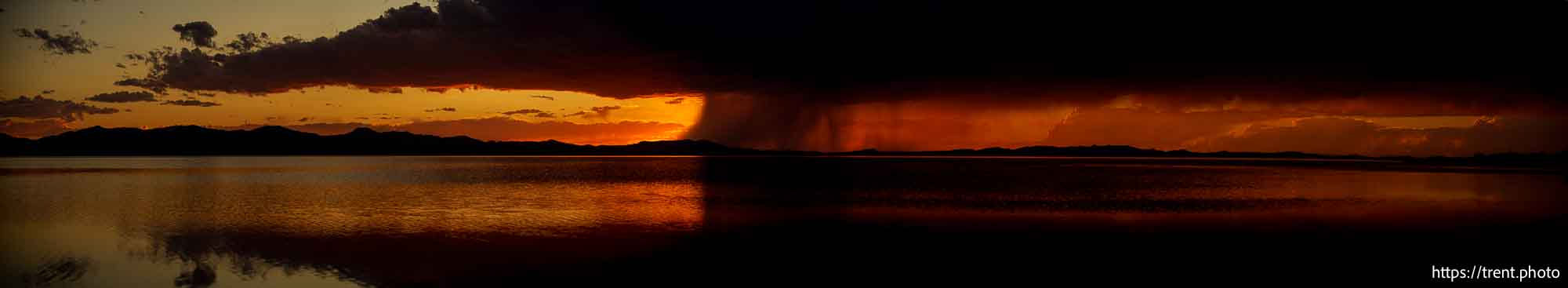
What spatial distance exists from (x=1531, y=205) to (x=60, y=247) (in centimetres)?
4599

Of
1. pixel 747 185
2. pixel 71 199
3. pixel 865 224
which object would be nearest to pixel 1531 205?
pixel 865 224

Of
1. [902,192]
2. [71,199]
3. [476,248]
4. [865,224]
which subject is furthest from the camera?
[902,192]

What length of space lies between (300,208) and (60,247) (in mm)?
10896

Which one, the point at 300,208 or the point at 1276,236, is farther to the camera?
the point at 300,208

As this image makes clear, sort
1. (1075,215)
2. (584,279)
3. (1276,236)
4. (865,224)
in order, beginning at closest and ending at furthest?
1. (584,279)
2. (1276,236)
3. (865,224)
4. (1075,215)

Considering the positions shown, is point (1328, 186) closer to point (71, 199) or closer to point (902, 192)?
point (902, 192)

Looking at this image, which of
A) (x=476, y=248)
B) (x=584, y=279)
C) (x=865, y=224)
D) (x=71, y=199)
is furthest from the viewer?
(x=71, y=199)

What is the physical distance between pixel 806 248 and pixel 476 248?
7154mm

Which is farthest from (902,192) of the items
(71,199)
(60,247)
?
(71,199)

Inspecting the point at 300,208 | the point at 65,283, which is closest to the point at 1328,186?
the point at 300,208

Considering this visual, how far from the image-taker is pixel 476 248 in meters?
18.8

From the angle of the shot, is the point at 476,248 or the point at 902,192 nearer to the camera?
the point at 476,248

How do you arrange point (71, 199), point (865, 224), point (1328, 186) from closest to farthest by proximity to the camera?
1. point (865, 224)
2. point (71, 199)
3. point (1328, 186)

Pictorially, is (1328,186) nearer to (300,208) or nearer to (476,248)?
(476,248)
